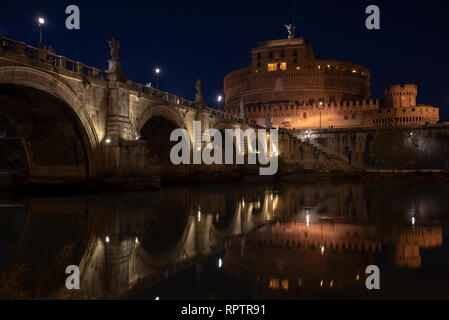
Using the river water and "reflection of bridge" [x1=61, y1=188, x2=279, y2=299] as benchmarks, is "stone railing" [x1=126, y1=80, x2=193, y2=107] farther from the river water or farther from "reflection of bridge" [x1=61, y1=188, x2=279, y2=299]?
"reflection of bridge" [x1=61, y1=188, x2=279, y2=299]

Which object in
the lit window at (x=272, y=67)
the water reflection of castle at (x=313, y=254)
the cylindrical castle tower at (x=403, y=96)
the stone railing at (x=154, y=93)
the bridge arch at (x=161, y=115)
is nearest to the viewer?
the water reflection of castle at (x=313, y=254)

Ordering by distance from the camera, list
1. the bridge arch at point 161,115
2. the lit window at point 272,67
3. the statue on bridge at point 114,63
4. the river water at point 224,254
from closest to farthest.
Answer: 1. the river water at point 224,254
2. the statue on bridge at point 114,63
3. the bridge arch at point 161,115
4. the lit window at point 272,67

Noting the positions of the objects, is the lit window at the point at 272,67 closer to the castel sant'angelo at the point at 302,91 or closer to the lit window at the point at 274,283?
the castel sant'angelo at the point at 302,91

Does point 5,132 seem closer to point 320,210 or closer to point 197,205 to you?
point 197,205

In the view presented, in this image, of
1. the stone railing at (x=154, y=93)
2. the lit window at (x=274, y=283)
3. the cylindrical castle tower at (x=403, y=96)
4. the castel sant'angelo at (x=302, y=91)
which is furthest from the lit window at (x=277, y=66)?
the lit window at (x=274, y=283)

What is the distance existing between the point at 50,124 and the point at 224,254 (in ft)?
58.5

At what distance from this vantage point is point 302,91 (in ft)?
281

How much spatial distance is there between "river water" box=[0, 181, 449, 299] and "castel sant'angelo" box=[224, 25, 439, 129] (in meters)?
65.0

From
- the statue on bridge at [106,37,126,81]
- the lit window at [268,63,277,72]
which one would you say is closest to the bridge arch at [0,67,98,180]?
the statue on bridge at [106,37,126,81]

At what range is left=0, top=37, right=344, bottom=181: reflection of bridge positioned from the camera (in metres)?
17.8

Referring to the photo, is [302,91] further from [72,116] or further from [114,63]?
[72,116]

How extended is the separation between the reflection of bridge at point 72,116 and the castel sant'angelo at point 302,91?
54.3 metres

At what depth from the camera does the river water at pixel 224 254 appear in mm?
4977

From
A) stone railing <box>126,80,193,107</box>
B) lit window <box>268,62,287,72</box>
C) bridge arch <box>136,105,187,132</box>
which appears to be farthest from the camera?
lit window <box>268,62,287,72</box>
